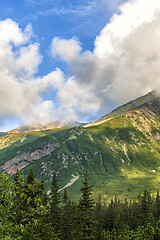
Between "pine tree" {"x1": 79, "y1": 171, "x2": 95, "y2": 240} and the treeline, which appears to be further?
"pine tree" {"x1": 79, "y1": 171, "x2": 95, "y2": 240}

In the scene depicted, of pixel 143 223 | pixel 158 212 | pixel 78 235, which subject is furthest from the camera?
pixel 158 212

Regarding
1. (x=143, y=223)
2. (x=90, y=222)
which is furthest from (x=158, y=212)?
(x=90, y=222)

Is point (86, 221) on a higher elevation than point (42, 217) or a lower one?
lower

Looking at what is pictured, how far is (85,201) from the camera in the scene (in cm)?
3841

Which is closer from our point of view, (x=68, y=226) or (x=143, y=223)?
(x=68, y=226)

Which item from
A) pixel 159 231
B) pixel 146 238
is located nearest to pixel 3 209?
pixel 159 231

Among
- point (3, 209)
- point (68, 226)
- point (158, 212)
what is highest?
point (3, 209)

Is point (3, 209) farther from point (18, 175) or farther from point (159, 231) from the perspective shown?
point (159, 231)

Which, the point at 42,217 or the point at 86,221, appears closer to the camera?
the point at 42,217

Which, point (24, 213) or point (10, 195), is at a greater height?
point (10, 195)

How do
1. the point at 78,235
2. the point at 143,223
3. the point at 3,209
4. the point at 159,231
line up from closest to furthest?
the point at 3,209 < the point at 159,231 < the point at 78,235 < the point at 143,223

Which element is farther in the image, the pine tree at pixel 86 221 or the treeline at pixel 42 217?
the pine tree at pixel 86 221

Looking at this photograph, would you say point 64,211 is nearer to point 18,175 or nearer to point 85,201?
point 85,201

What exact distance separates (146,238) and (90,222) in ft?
37.6
